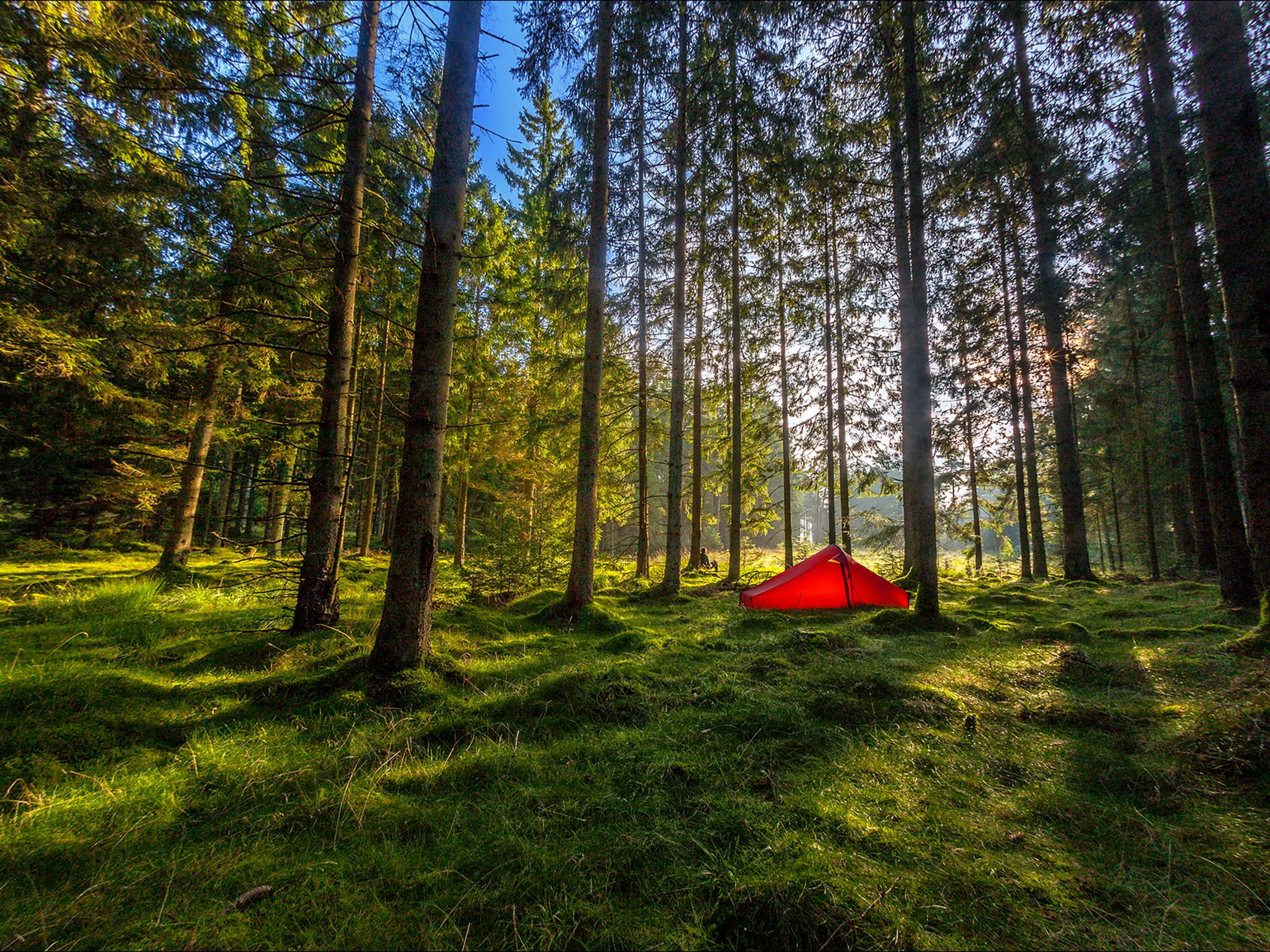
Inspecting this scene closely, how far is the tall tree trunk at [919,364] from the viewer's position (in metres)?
7.02

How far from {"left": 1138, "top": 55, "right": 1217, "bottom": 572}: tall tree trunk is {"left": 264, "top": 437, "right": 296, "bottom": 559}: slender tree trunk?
1376 cm

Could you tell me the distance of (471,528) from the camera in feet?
31.4

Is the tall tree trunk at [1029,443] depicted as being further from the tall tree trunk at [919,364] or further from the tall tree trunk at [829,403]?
the tall tree trunk at [919,364]

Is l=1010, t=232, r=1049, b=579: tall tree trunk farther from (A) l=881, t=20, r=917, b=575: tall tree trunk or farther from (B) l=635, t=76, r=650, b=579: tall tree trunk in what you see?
(B) l=635, t=76, r=650, b=579: tall tree trunk

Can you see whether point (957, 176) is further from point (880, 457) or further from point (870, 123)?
point (880, 457)

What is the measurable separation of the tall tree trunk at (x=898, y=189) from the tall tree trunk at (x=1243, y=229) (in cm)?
315

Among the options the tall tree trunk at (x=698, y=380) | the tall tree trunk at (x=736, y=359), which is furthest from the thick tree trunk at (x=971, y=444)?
the tall tree trunk at (x=698, y=380)

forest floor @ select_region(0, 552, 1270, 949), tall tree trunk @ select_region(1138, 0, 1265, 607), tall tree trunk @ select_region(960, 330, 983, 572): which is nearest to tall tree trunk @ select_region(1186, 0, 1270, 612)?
forest floor @ select_region(0, 552, 1270, 949)

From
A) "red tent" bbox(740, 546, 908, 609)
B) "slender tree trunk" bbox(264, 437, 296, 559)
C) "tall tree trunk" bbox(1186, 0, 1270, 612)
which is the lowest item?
"red tent" bbox(740, 546, 908, 609)

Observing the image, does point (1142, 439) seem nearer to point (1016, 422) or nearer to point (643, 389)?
point (1016, 422)

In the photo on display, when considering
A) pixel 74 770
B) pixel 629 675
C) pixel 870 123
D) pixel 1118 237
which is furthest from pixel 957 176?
pixel 74 770

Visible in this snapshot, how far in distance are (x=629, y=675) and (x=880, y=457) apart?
13.7 meters

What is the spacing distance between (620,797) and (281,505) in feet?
70.7

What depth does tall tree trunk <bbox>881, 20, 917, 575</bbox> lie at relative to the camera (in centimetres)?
722
